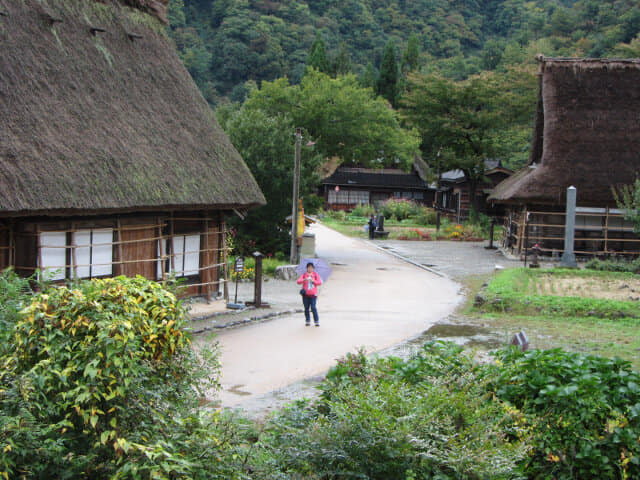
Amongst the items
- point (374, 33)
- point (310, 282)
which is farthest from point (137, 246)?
point (374, 33)

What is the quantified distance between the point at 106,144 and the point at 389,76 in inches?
2519

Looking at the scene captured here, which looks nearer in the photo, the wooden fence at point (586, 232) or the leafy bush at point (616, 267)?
the leafy bush at point (616, 267)

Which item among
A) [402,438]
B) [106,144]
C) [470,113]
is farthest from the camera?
[470,113]

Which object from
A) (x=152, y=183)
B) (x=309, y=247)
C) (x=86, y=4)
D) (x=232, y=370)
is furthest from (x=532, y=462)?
(x=309, y=247)

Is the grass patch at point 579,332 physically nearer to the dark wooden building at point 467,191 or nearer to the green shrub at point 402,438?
the green shrub at point 402,438

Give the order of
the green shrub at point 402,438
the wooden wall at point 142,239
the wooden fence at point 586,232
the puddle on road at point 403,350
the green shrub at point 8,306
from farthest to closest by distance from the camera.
A: the wooden fence at point 586,232 → the wooden wall at point 142,239 → the puddle on road at point 403,350 → the green shrub at point 402,438 → the green shrub at point 8,306

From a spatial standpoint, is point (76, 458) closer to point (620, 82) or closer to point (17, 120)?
point (17, 120)

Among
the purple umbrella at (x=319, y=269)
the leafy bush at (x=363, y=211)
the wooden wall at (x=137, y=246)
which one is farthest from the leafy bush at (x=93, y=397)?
the leafy bush at (x=363, y=211)

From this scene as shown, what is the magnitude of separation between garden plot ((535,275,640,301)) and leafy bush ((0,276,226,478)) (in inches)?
651

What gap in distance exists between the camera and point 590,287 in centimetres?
2083

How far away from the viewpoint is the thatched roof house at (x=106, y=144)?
483 inches

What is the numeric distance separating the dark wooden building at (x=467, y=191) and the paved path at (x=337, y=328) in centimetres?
2052

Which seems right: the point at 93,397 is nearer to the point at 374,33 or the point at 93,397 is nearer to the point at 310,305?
the point at 310,305

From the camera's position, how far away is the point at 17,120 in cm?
1221
